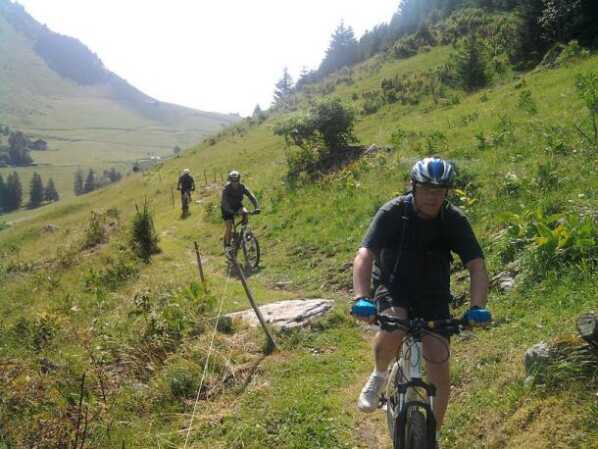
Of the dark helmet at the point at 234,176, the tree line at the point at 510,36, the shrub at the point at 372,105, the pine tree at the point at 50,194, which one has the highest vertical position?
the tree line at the point at 510,36

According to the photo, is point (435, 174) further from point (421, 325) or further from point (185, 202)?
point (185, 202)

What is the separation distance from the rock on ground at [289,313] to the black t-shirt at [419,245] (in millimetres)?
4239

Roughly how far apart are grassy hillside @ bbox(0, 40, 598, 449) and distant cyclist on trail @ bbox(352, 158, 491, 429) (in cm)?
125

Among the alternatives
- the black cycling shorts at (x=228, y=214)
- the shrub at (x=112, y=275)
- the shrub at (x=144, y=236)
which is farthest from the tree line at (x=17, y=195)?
the black cycling shorts at (x=228, y=214)

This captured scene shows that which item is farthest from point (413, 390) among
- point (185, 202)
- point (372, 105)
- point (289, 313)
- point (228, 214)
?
point (372, 105)

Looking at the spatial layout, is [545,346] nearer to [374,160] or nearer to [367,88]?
[374,160]

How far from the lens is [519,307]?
265 inches

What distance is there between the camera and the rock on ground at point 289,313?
8.66 meters

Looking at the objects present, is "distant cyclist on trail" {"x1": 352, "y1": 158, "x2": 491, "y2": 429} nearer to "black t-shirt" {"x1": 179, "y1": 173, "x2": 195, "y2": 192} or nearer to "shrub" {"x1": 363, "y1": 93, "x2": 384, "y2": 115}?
"black t-shirt" {"x1": 179, "y1": 173, "x2": 195, "y2": 192}

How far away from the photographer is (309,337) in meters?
8.20

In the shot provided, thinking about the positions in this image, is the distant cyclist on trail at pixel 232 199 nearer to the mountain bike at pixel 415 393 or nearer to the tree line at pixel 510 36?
the mountain bike at pixel 415 393

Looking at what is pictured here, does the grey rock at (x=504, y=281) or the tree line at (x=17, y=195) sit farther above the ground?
the grey rock at (x=504, y=281)

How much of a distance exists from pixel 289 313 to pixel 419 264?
489 centimetres

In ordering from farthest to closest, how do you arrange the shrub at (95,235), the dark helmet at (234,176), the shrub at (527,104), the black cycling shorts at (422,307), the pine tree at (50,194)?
the pine tree at (50,194), the shrub at (95,235), the shrub at (527,104), the dark helmet at (234,176), the black cycling shorts at (422,307)
